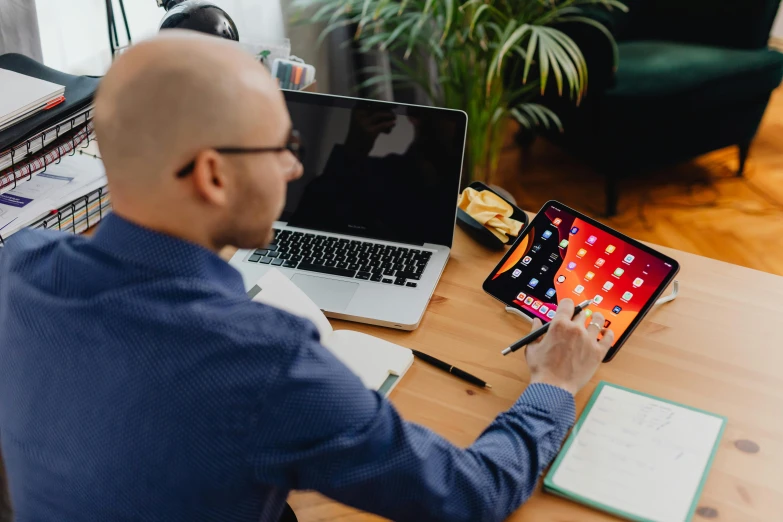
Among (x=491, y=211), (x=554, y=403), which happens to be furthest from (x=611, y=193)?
(x=554, y=403)

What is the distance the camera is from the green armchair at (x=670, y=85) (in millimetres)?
2367

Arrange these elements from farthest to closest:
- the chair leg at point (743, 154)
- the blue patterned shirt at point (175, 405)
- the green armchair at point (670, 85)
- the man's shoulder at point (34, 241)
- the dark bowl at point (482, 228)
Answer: the chair leg at point (743, 154), the green armchair at point (670, 85), the dark bowl at point (482, 228), the man's shoulder at point (34, 241), the blue patterned shirt at point (175, 405)

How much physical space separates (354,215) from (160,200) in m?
0.56

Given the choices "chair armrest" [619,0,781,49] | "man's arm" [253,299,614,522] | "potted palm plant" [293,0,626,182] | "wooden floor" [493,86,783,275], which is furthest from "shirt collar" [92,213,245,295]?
"chair armrest" [619,0,781,49]

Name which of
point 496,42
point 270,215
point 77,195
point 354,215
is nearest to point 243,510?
point 270,215

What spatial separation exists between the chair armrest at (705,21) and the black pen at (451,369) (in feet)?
6.73

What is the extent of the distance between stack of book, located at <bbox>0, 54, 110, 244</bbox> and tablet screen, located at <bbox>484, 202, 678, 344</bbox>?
72 centimetres

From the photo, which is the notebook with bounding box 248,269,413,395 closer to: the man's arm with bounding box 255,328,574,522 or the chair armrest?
the man's arm with bounding box 255,328,574,522

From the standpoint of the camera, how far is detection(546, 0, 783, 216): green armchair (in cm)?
237

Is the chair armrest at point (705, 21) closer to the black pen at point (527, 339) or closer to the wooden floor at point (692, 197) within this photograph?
the wooden floor at point (692, 197)

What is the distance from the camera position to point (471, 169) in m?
2.50

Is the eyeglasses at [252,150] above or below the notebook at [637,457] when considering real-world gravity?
above

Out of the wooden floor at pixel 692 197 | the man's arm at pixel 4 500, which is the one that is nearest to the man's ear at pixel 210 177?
the man's arm at pixel 4 500

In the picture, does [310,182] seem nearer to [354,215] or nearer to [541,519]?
[354,215]
